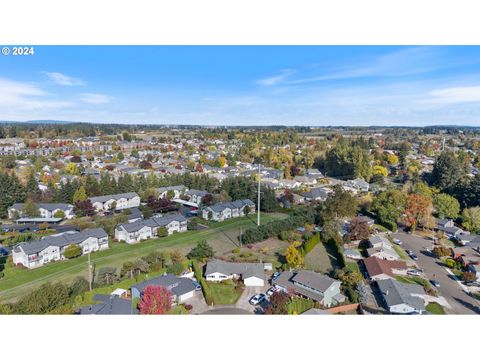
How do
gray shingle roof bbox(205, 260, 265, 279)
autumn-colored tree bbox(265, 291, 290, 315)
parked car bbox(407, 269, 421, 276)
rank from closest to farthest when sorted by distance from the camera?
autumn-colored tree bbox(265, 291, 290, 315) → gray shingle roof bbox(205, 260, 265, 279) → parked car bbox(407, 269, 421, 276)

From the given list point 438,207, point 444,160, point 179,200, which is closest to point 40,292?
point 179,200

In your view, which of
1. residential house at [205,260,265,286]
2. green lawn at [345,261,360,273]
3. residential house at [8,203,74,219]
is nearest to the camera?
residential house at [205,260,265,286]

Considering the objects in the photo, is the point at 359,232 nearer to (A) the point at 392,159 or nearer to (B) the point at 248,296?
(B) the point at 248,296

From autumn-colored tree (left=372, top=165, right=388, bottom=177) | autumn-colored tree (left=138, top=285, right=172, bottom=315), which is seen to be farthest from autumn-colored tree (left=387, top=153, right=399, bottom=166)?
Result: autumn-colored tree (left=138, top=285, right=172, bottom=315)

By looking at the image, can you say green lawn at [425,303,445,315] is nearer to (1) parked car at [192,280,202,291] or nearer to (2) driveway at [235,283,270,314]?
(2) driveway at [235,283,270,314]

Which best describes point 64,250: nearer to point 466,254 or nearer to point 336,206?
point 336,206

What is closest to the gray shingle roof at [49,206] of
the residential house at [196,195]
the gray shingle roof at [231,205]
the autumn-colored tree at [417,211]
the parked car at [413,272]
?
the residential house at [196,195]

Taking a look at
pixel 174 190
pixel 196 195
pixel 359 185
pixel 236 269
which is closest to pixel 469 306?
pixel 236 269

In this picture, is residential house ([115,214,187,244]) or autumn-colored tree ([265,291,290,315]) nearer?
autumn-colored tree ([265,291,290,315])
